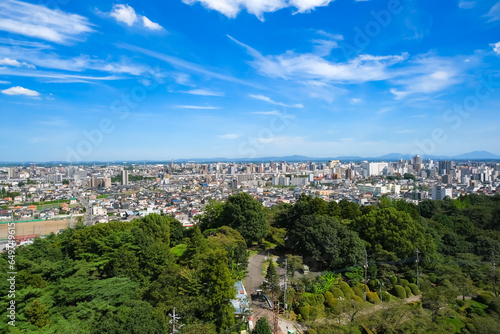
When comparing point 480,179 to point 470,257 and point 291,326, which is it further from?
point 291,326

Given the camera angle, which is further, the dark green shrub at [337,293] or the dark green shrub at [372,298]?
the dark green shrub at [372,298]

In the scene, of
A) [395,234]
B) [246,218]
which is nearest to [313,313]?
[395,234]

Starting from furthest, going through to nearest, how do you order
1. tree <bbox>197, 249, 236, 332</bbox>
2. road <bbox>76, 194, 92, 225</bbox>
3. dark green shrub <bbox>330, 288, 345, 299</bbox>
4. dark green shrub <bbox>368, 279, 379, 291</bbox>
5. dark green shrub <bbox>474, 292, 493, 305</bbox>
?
road <bbox>76, 194, 92, 225</bbox> → dark green shrub <bbox>368, 279, 379, 291</bbox> → dark green shrub <bbox>474, 292, 493, 305</bbox> → dark green shrub <bbox>330, 288, 345, 299</bbox> → tree <bbox>197, 249, 236, 332</bbox>

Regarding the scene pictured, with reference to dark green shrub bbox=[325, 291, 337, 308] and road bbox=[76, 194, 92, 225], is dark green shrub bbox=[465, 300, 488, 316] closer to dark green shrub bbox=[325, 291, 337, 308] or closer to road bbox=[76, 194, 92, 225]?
dark green shrub bbox=[325, 291, 337, 308]

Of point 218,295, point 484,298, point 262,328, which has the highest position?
point 218,295

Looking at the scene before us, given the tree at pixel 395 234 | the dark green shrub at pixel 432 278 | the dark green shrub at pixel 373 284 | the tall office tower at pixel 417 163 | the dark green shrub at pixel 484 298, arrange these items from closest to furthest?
the dark green shrub at pixel 484 298, the dark green shrub at pixel 373 284, the dark green shrub at pixel 432 278, the tree at pixel 395 234, the tall office tower at pixel 417 163

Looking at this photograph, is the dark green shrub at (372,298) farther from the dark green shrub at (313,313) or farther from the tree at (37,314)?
the tree at (37,314)

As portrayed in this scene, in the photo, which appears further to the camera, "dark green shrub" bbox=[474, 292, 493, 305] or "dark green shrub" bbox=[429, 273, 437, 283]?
"dark green shrub" bbox=[429, 273, 437, 283]

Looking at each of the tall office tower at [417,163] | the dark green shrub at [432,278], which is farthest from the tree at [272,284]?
the tall office tower at [417,163]

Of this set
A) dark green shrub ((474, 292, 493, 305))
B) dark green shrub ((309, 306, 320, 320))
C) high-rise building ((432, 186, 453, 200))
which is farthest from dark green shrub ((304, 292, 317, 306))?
high-rise building ((432, 186, 453, 200))

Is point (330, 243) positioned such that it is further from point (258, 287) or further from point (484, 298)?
point (484, 298)

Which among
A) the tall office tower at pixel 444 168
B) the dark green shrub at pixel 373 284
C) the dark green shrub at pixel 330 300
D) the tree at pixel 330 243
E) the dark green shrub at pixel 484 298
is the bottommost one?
the dark green shrub at pixel 484 298
